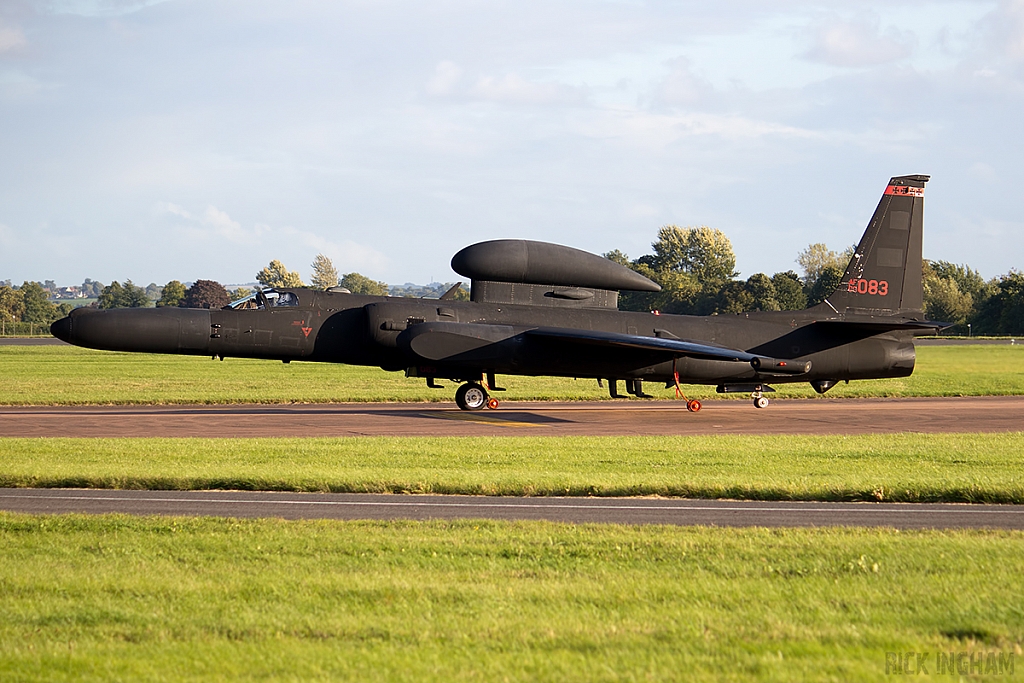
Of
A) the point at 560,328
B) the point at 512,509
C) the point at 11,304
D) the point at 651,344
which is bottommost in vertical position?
the point at 512,509

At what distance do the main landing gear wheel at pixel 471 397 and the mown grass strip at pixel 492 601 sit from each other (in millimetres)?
15876

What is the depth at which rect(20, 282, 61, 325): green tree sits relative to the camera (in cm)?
13275

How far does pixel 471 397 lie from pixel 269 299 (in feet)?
19.3

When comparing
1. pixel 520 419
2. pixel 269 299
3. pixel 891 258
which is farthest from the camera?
pixel 891 258

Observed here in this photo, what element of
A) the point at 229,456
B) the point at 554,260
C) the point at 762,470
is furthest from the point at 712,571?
the point at 554,260

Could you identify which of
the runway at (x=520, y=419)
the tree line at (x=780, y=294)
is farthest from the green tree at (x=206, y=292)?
the runway at (x=520, y=419)

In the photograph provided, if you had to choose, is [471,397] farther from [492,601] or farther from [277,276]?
[277,276]

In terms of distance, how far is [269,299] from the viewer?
78.6ft

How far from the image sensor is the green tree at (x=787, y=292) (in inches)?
3701

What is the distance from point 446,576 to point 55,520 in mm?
4979

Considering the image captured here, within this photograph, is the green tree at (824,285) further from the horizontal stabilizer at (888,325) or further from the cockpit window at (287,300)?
the cockpit window at (287,300)

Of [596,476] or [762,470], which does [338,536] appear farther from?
[762,470]

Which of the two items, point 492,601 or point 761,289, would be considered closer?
point 492,601

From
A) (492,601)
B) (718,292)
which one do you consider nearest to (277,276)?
(718,292)
